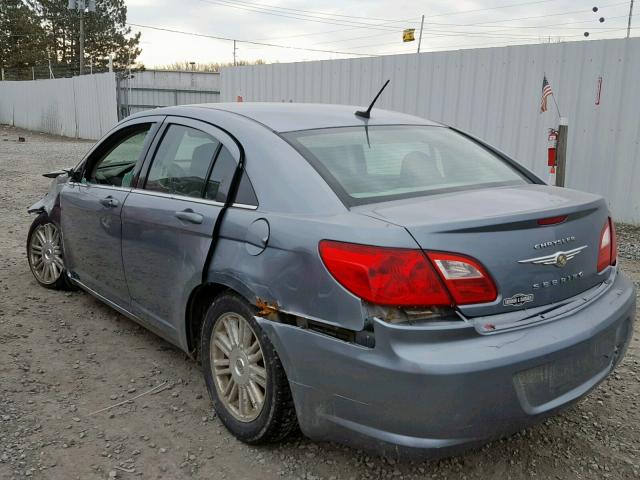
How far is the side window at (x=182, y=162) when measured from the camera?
10.3 feet

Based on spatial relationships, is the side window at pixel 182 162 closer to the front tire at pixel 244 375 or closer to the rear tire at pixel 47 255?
the front tire at pixel 244 375

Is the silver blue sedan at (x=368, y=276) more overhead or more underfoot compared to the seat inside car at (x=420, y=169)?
more underfoot

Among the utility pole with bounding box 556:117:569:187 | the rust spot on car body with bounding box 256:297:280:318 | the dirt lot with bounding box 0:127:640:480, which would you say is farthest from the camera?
the utility pole with bounding box 556:117:569:187

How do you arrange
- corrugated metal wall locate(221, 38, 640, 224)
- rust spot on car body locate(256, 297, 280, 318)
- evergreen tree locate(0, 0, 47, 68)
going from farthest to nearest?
evergreen tree locate(0, 0, 47, 68), corrugated metal wall locate(221, 38, 640, 224), rust spot on car body locate(256, 297, 280, 318)

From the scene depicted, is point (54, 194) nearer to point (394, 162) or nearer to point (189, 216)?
point (189, 216)

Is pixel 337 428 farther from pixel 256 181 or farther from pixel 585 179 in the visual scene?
pixel 585 179

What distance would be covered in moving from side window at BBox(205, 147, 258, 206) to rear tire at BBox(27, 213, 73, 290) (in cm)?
217

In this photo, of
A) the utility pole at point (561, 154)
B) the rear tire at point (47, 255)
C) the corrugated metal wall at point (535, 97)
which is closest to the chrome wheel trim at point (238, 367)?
the rear tire at point (47, 255)

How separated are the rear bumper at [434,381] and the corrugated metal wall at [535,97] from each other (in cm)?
596

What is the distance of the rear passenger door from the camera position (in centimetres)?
296

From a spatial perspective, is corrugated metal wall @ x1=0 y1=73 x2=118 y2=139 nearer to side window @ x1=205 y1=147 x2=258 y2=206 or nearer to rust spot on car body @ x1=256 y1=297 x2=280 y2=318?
side window @ x1=205 y1=147 x2=258 y2=206

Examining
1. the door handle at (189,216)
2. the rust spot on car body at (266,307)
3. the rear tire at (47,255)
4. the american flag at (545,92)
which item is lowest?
the rear tire at (47,255)

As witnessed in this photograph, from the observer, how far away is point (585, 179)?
7.86 meters

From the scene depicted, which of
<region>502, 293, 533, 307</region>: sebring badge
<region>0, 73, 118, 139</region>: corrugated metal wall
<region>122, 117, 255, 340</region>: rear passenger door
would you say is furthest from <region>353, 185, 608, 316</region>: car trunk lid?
<region>0, 73, 118, 139</region>: corrugated metal wall
